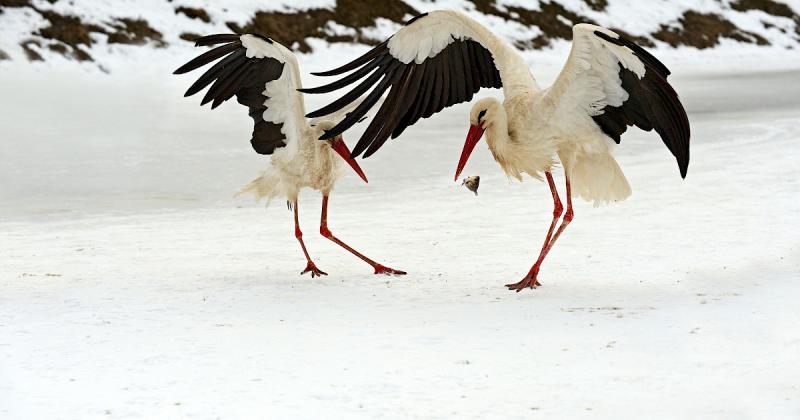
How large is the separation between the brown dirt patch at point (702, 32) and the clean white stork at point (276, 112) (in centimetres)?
2787

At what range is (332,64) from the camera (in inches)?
874

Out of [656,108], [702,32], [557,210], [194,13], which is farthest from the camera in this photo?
[702,32]

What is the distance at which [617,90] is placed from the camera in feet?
16.9

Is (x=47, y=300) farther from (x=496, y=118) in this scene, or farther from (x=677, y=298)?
(x=677, y=298)

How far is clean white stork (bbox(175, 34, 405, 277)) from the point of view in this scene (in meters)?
5.41

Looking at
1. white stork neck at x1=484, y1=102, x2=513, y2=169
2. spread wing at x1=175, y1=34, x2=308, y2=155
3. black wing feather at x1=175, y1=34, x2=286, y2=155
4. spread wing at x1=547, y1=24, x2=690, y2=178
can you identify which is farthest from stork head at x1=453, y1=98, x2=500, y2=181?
black wing feather at x1=175, y1=34, x2=286, y2=155

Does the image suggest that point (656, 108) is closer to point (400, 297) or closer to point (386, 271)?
point (400, 297)

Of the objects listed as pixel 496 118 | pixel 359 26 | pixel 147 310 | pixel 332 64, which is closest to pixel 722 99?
pixel 332 64

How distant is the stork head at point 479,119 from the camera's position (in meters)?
5.28

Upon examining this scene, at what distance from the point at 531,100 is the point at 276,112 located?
52.7 inches

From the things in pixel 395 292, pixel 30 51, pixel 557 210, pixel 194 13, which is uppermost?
pixel 557 210

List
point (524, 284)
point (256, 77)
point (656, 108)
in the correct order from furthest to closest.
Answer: point (256, 77) < point (524, 284) < point (656, 108)

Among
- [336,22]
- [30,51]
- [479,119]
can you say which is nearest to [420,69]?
[479,119]

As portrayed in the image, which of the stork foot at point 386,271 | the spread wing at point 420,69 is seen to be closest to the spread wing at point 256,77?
the spread wing at point 420,69
